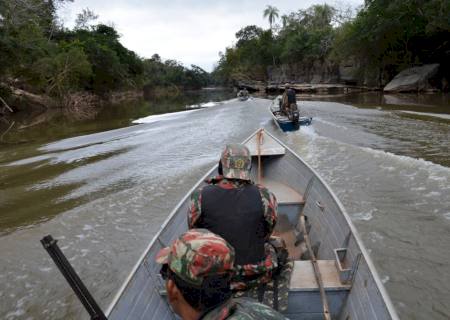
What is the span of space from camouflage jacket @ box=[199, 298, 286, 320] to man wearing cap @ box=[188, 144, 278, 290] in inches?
51.7

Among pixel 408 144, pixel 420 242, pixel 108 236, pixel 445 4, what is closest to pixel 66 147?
pixel 108 236

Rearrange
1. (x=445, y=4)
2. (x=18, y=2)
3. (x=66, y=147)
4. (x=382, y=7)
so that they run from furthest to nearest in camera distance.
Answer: (x=382, y=7), (x=445, y=4), (x=18, y=2), (x=66, y=147)

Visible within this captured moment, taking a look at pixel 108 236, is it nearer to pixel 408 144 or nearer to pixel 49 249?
pixel 49 249

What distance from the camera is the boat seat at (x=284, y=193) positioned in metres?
5.82

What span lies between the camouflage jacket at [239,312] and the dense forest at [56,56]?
77.0 feet

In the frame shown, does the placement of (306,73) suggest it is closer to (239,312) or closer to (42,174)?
(42,174)

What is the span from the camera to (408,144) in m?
11.1

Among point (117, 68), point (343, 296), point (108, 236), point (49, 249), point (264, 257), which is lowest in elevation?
point (108, 236)

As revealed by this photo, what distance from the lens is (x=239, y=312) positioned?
1.44m

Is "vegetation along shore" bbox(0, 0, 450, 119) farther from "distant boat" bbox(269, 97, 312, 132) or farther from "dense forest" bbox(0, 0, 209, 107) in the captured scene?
"distant boat" bbox(269, 97, 312, 132)

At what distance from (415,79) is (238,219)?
110 feet

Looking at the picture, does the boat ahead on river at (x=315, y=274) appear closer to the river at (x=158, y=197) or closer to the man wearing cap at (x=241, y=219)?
the man wearing cap at (x=241, y=219)

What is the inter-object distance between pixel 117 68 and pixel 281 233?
151ft

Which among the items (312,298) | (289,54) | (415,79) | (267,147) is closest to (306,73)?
(289,54)
